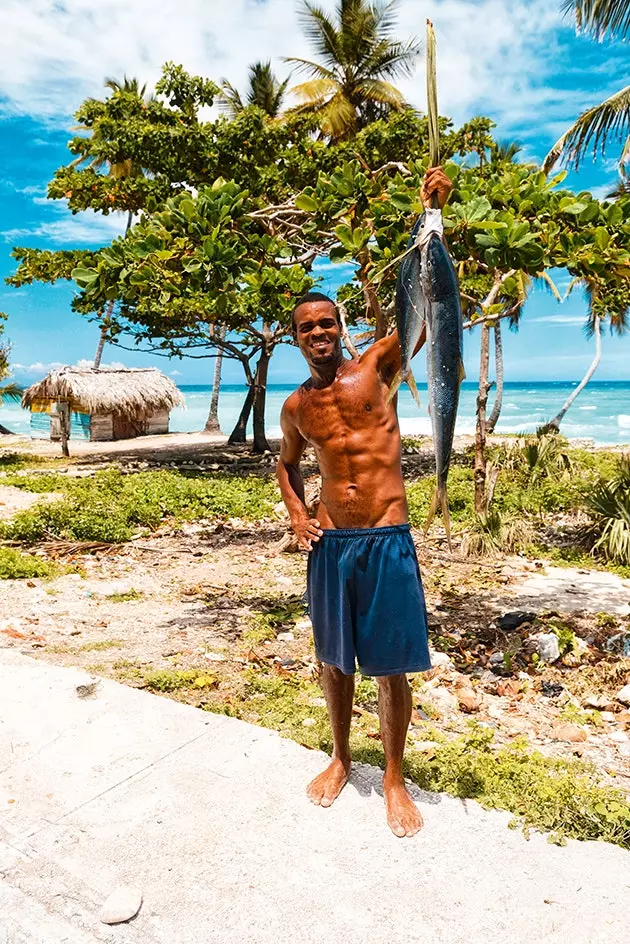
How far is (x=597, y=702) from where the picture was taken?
4.49 meters

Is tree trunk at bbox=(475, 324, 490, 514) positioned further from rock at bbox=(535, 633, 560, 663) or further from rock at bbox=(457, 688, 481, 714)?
rock at bbox=(457, 688, 481, 714)

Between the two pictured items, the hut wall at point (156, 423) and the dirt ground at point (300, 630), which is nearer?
the dirt ground at point (300, 630)

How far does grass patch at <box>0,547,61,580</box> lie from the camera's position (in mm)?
7098

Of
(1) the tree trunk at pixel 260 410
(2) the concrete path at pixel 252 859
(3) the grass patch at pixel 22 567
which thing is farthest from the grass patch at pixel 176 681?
(1) the tree trunk at pixel 260 410

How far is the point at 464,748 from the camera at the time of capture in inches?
141

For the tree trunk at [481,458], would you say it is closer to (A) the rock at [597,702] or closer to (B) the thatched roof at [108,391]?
(A) the rock at [597,702]

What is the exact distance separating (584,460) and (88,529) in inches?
384

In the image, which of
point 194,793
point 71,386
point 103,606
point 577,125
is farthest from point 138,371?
point 194,793

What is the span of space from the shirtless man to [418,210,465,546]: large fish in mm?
544

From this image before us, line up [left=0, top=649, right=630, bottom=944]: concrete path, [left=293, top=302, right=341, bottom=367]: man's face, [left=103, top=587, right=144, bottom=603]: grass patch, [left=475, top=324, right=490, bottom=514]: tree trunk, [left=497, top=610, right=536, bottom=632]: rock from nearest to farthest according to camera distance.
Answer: [left=0, top=649, right=630, bottom=944]: concrete path < [left=293, top=302, right=341, bottom=367]: man's face < [left=497, top=610, right=536, bottom=632]: rock < [left=103, top=587, right=144, bottom=603]: grass patch < [left=475, top=324, right=490, bottom=514]: tree trunk

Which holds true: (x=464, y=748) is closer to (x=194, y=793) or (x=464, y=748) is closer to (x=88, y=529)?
(x=194, y=793)

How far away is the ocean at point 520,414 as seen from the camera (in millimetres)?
50750

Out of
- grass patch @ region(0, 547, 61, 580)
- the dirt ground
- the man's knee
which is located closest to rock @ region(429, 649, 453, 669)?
the dirt ground

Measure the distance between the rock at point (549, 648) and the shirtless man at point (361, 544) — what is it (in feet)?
8.65
